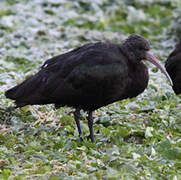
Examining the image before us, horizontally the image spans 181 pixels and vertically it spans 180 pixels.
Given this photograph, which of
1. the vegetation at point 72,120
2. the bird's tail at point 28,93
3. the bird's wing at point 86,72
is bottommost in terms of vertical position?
the vegetation at point 72,120

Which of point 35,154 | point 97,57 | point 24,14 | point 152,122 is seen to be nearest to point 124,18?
point 24,14

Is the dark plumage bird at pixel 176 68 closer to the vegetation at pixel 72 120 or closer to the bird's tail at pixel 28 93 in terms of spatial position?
the vegetation at pixel 72 120

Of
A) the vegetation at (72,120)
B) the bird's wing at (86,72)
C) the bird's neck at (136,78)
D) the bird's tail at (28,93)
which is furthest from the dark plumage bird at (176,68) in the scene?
the bird's tail at (28,93)

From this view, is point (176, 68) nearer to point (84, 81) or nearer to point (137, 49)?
point (137, 49)

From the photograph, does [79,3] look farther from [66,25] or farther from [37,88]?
[37,88]

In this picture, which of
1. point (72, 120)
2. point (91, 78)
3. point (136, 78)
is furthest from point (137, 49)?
point (72, 120)

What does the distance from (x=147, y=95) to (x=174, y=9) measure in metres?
6.68

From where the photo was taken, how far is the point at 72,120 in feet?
23.4

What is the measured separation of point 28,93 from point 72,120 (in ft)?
3.23

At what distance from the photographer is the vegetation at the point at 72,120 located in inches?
213

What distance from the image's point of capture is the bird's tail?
6.34 m

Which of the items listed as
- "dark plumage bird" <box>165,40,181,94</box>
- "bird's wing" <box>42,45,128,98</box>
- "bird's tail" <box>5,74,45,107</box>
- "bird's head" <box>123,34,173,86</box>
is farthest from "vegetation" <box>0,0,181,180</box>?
"bird's head" <box>123,34,173,86</box>

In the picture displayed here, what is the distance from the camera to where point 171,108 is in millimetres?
7973

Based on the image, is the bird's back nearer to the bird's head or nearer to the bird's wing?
the bird's wing
